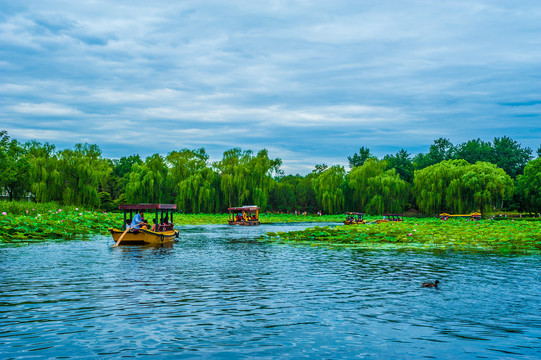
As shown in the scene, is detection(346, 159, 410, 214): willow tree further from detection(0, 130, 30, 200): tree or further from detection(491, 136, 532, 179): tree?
detection(0, 130, 30, 200): tree

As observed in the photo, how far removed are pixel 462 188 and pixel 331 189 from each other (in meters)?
16.8

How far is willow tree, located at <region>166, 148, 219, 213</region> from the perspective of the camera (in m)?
56.2

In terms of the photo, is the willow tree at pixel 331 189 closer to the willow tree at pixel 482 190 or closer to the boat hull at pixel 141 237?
the willow tree at pixel 482 190

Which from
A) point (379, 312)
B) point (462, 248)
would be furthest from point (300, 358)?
point (462, 248)

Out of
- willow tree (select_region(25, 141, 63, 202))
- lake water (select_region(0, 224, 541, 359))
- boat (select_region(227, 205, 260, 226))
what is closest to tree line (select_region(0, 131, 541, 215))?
willow tree (select_region(25, 141, 63, 202))

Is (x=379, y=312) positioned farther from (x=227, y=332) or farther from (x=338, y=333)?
(x=227, y=332)

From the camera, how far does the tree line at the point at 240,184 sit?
154ft

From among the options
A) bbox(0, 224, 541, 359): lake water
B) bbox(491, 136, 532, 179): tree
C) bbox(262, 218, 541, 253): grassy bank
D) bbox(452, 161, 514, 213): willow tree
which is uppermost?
bbox(491, 136, 532, 179): tree

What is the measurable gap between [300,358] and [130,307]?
173 inches

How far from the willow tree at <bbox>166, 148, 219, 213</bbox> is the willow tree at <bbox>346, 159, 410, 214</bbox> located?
18.6 meters

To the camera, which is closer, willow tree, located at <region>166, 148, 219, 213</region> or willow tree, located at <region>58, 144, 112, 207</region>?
willow tree, located at <region>58, 144, 112, 207</region>

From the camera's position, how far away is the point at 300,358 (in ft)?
22.1

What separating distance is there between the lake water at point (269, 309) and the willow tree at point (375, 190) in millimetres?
44323

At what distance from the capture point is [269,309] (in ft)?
31.7
